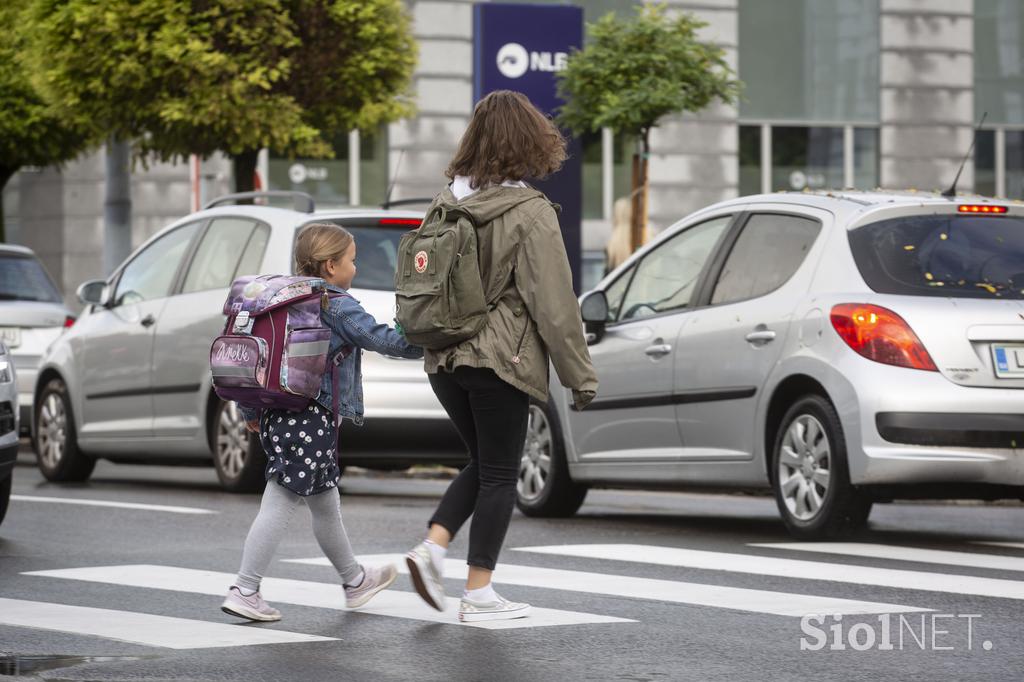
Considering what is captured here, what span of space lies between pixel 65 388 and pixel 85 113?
492cm

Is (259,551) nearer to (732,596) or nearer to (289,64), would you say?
(732,596)

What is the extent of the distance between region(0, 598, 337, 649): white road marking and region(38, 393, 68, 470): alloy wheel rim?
6.42 m

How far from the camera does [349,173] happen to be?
2655cm

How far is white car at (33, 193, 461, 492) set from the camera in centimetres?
1098

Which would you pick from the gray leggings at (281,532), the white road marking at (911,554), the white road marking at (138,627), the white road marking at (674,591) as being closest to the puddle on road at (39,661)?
the white road marking at (138,627)

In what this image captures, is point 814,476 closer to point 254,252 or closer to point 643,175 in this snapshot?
point 254,252

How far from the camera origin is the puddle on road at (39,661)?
5.25 m

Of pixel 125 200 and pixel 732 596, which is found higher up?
pixel 125 200

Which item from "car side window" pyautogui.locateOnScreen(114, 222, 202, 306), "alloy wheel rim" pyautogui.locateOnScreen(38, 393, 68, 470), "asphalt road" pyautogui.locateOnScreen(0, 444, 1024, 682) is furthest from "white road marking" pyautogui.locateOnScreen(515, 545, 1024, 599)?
"alloy wheel rim" pyautogui.locateOnScreen(38, 393, 68, 470)

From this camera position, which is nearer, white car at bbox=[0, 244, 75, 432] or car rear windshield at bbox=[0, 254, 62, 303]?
white car at bbox=[0, 244, 75, 432]

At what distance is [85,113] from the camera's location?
17203mm

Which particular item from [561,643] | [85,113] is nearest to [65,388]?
[85,113]

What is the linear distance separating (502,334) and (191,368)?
5677 mm

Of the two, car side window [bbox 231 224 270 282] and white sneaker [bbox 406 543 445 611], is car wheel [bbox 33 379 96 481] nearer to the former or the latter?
car side window [bbox 231 224 270 282]
